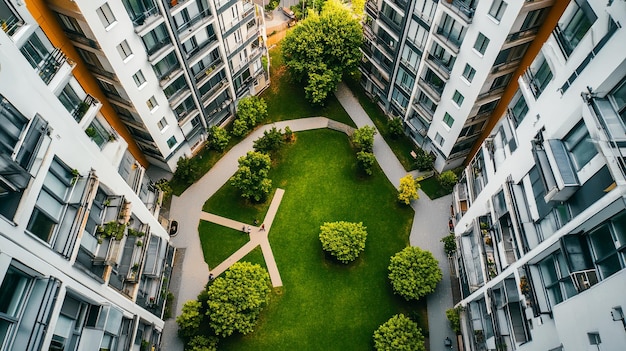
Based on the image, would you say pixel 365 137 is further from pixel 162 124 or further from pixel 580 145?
pixel 580 145

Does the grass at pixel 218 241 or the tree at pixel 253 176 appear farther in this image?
the tree at pixel 253 176

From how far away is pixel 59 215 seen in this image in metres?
27.3

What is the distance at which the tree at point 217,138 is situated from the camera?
53.1 m

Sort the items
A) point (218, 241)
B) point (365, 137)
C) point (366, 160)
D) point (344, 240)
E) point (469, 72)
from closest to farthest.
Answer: point (469, 72) < point (344, 240) < point (218, 241) < point (366, 160) < point (365, 137)

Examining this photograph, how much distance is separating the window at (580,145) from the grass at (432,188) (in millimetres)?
24996

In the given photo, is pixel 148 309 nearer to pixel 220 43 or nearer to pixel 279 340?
pixel 279 340

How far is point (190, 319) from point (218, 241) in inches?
389

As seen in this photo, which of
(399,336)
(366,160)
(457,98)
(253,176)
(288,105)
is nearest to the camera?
(399,336)

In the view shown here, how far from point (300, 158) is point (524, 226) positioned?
30.5 meters

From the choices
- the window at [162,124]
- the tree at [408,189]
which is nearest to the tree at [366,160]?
the tree at [408,189]

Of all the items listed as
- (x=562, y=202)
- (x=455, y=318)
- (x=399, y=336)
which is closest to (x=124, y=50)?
(x=399, y=336)

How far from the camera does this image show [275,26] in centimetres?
6969

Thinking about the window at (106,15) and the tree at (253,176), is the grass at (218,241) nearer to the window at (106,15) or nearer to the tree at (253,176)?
the tree at (253,176)

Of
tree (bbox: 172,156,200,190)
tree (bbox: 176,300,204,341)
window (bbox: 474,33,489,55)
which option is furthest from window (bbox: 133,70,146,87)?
window (bbox: 474,33,489,55)
